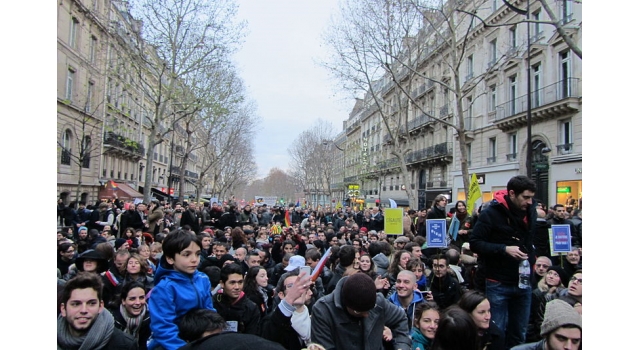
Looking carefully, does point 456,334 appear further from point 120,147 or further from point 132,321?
point 120,147

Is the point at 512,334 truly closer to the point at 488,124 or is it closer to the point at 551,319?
the point at 551,319

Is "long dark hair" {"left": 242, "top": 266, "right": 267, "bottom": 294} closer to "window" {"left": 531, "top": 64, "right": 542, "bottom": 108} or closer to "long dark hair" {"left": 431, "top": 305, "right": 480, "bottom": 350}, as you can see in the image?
"long dark hair" {"left": 431, "top": 305, "right": 480, "bottom": 350}

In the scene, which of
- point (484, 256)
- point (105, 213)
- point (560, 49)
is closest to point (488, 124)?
point (560, 49)

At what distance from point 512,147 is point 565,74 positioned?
18.7 ft

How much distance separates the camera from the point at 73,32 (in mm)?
19906

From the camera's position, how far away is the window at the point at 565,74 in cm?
1938

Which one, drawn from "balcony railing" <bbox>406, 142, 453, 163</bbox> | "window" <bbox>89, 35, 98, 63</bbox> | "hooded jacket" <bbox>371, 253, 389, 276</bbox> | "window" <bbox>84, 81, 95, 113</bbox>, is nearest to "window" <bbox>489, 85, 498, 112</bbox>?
"balcony railing" <bbox>406, 142, 453, 163</bbox>

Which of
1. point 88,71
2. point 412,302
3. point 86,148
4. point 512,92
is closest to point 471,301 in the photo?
point 412,302

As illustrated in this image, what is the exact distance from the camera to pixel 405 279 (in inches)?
176

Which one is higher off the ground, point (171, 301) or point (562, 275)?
point (171, 301)

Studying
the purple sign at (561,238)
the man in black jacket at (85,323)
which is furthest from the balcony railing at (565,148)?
the man in black jacket at (85,323)

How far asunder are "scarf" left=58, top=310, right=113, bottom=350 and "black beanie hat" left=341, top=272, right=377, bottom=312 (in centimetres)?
180

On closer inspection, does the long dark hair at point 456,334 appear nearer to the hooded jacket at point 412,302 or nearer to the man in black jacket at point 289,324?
the man in black jacket at point 289,324

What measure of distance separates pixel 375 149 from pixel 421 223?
44584mm
